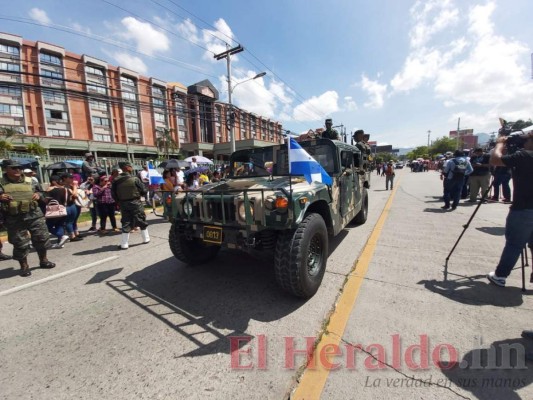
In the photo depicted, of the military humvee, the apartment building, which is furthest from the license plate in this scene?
the apartment building

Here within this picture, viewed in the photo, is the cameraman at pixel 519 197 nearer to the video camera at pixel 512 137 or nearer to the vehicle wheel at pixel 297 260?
the video camera at pixel 512 137

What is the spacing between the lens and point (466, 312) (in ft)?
8.34

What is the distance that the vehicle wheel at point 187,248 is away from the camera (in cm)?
365

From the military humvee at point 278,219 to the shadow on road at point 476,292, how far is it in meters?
1.37

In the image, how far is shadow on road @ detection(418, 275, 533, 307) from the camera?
2.72m

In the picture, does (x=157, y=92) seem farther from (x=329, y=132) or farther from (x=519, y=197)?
(x=519, y=197)

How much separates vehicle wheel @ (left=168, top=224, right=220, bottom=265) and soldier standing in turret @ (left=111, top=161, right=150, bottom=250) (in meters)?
1.88

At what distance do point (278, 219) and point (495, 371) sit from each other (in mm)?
1987

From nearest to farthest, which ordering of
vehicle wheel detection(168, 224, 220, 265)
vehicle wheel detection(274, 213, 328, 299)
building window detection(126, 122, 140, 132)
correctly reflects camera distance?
1. vehicle wheel detection(274, 213, 328, 299)
2. vehicle wheel detection(168, 224, 220, 265)
3. building window detection(126, 122, 140, 132)

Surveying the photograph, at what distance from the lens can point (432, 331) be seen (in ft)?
7.50

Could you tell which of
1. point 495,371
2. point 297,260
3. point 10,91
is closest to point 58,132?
point 10,91

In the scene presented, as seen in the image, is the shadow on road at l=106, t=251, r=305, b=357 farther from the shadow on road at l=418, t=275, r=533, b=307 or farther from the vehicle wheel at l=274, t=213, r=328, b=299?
the shadow on road at l=418, t=275, r=533, b=307

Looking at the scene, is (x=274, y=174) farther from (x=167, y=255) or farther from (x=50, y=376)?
(x=50, y=376)

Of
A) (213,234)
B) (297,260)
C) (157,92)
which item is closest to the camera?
(297,260)
